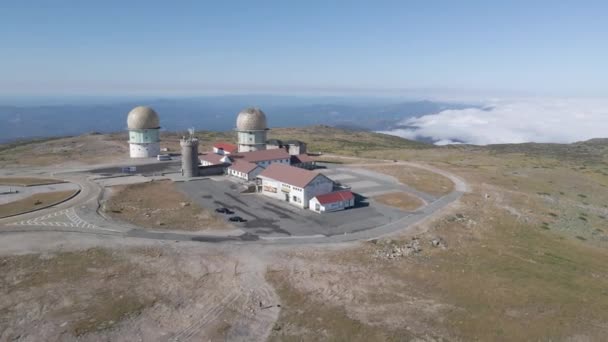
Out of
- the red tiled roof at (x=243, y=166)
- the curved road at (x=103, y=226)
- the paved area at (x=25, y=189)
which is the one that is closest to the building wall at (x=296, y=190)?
the red tiled roof at (x=243, y=166)

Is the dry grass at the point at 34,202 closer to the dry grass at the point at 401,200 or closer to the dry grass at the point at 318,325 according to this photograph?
the dry grass at the point at 318,325

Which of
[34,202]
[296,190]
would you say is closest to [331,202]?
[296,190]

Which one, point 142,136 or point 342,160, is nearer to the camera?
point 142,136

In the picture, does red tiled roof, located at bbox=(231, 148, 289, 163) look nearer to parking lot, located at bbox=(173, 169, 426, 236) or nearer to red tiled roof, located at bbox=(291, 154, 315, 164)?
red tiled roof, located at bbox=(291, 154, 315, 164)

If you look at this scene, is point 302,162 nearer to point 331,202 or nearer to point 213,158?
point 213,158

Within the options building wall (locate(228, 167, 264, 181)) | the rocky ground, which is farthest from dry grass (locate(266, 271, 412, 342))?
building wall (locate(228, 167, 264, 181))
